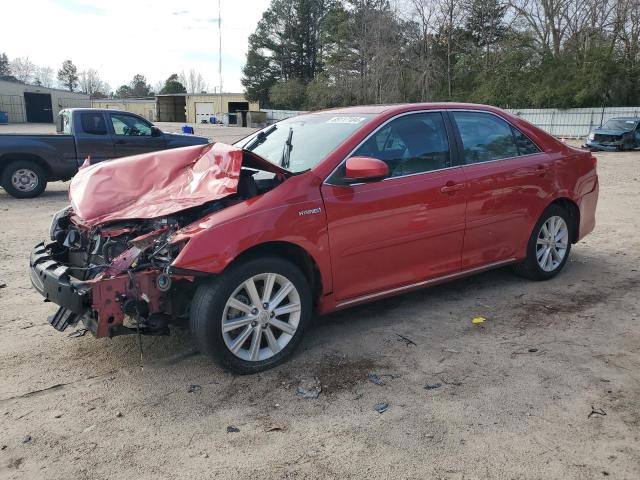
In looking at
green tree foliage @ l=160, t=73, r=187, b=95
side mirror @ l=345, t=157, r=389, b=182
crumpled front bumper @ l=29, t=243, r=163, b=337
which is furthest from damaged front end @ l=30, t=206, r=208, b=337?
green tree foliage @ l=160, t=73, r=187, b=95

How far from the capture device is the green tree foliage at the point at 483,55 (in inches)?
1436

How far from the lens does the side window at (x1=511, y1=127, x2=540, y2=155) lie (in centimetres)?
507

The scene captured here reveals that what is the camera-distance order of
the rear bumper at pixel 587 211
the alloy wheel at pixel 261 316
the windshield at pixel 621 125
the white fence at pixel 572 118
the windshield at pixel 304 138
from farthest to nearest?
the white fence at pixel 572 118, the windshield at pixel 621 125, the rear bumper at pixel 587 211, the windshield at pixel 304 138, the alloy wheel at pixel 261 316

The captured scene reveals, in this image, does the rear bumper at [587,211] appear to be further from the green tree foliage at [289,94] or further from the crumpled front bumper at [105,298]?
the green tree foliage at [289,94]

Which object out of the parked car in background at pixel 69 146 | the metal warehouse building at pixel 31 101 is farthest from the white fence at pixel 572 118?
the metal warehouse building at pixel 31 101

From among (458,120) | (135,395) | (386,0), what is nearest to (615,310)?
(458,120)

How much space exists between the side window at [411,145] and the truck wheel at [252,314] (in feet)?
3.70

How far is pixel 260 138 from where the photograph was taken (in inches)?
193

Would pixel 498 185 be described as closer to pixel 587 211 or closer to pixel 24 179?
pixel 587 211

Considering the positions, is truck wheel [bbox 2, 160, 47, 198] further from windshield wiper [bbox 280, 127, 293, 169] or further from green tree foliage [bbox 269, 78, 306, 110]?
green tree foliage [bbox 269, 78, 306, 110]

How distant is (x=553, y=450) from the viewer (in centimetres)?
274

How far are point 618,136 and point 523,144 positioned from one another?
20644 mm

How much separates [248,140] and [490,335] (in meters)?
2.78

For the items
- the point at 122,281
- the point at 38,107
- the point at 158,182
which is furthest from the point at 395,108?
the point at 38,107
